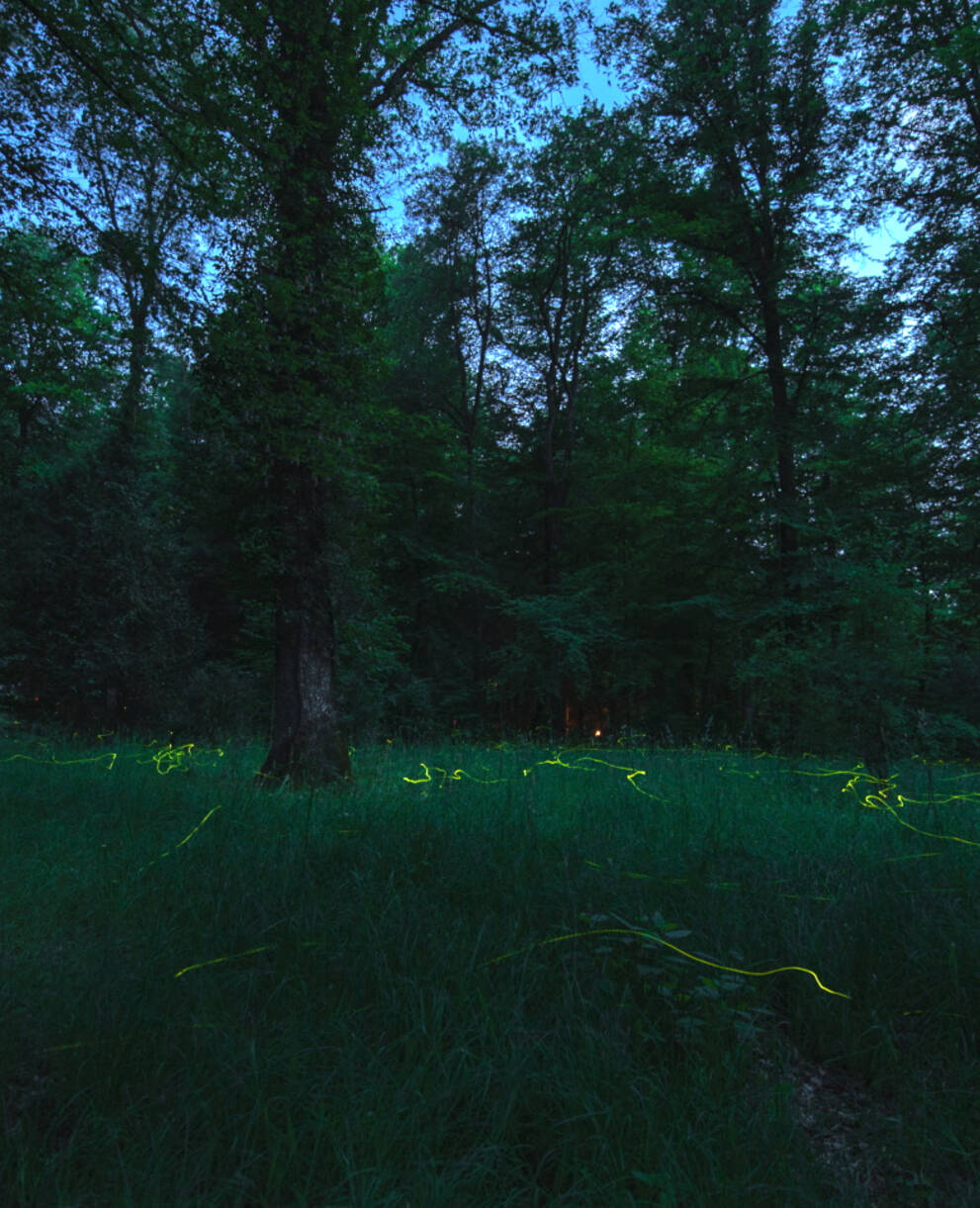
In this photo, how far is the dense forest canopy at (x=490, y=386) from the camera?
505 centimetres

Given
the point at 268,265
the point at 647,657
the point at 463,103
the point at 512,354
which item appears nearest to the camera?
→ the point at 268,265

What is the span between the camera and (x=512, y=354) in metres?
18.3

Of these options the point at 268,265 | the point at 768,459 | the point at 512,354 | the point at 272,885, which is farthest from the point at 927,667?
the point at 512,354

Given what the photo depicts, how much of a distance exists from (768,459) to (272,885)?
10872 mm

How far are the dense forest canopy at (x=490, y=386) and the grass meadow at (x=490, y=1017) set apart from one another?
9.45 feet

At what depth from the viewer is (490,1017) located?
2.06 metres

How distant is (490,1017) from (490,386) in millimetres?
18262

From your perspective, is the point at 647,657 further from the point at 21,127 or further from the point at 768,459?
the point at 21,127

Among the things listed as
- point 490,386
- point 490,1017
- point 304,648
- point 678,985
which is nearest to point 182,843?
point 490,1017

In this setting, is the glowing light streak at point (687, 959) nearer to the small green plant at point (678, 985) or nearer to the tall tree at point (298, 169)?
the small green plant at point (678, 985)

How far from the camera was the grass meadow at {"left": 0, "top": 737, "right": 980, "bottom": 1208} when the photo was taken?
1.58 metres

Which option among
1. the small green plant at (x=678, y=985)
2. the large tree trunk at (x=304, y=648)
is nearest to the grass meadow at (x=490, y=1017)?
the small green plant at (x=678, y=985)

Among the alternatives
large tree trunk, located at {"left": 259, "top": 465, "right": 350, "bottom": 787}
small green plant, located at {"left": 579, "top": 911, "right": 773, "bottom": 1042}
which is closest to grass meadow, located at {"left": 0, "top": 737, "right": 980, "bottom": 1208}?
small green plant, located at {"left": 579, "top": 911, "right": 773, "bottom": 1042}

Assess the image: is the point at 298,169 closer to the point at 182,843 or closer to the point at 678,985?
the point at 182,843
